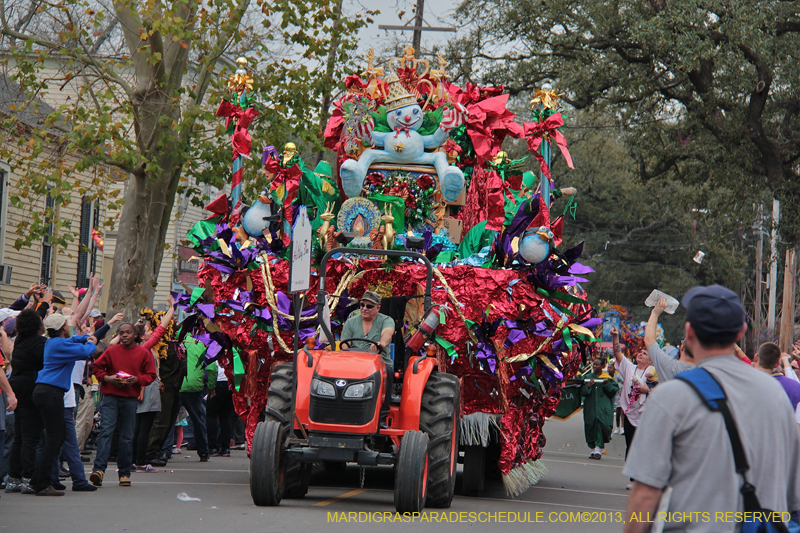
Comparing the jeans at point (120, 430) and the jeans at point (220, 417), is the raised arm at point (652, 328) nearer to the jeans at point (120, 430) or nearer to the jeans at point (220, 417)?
the jeans at point (120, 430)

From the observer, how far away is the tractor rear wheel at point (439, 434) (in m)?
9.00

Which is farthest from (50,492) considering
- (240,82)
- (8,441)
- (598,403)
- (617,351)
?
(598,403)

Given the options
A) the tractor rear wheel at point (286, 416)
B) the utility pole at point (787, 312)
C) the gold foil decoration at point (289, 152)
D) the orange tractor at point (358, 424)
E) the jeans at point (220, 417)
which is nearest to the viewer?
the orange tractor at point (358, 424)

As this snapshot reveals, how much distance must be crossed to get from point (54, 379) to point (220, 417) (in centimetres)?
637

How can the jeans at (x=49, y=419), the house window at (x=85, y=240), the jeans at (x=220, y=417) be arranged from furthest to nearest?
the house window at (x=85, y=240) → the jeans at (x=220, y=417) → the jeans at (x=49, y=419)

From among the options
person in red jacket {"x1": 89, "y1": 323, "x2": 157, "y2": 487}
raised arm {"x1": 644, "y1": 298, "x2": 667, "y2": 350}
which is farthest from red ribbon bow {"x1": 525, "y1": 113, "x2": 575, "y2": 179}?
person in red jacket {"x1": 89, "y1": 323, "x2": 157, "y2": 487}

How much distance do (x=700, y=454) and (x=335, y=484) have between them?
8.18 m

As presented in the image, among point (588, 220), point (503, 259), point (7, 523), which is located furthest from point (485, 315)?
point (588, 220)

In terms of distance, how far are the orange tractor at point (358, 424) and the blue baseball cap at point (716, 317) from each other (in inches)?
192

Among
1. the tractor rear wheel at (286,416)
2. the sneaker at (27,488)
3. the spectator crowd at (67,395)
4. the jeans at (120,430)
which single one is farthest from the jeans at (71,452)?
the tractor rear wheel at (286,416)

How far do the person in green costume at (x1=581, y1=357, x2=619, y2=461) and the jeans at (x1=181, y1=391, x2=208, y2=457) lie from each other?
6745 millimetres

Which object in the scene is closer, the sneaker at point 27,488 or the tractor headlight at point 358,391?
the tractor headlight at point 358,391

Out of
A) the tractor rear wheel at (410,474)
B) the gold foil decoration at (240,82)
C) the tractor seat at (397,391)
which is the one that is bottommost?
A: the tractor rear wheel at (410,474)

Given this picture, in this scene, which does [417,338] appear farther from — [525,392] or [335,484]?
[335,484]
